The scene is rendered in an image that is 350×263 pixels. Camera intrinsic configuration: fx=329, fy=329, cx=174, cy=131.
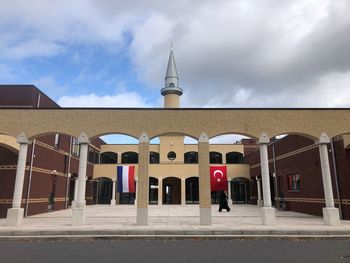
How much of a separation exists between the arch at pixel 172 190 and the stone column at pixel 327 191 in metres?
23.0

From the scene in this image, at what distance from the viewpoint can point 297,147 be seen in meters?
22.2

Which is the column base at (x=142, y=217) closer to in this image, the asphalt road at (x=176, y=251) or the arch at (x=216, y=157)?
the asphalt road at (x=176, y=251)

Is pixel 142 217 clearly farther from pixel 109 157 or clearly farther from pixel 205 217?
pixel 109 157

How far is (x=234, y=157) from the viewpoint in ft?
129

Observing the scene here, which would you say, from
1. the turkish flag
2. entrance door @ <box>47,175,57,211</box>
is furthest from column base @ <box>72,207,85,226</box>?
entrance door @ <box>47,175,57,211</box>

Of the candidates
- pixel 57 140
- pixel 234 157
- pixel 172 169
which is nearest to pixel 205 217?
pixel 57 140

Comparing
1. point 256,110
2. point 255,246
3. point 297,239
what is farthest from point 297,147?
point 255,246

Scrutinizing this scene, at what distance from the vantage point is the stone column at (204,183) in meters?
14.3

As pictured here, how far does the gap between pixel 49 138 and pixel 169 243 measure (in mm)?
15514

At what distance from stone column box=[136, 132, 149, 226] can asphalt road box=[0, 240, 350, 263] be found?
2971 mm

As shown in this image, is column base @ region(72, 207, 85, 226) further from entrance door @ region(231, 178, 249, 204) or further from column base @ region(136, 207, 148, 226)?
entrance door @ region(231, 178, 249, 204)

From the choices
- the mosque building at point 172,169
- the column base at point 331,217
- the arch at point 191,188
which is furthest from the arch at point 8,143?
the arch at point 191,188

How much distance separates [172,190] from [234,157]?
8.42 m

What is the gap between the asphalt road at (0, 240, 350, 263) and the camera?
8.16 metres
